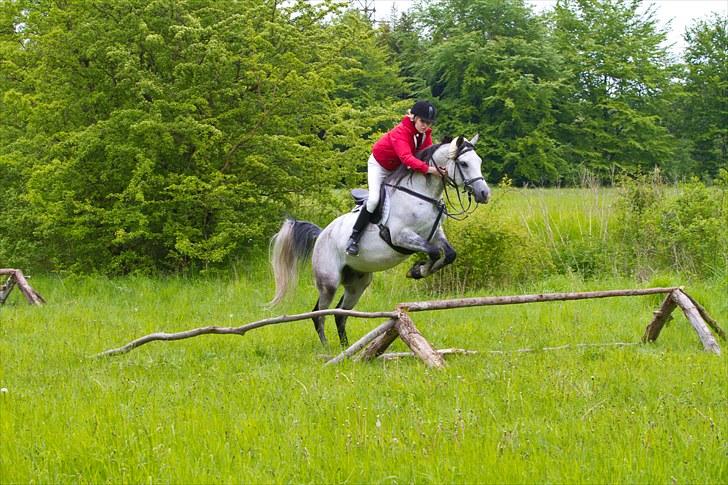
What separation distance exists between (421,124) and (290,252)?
2.56m

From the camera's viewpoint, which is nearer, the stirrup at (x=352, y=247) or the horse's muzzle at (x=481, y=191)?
the horse's muzzle at (x=481, y=191)

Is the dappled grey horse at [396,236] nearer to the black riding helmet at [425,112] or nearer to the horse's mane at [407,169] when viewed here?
the horse's mane at [407,169]

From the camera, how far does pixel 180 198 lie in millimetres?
14750

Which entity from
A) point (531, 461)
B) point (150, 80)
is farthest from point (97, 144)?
point (531, 461)

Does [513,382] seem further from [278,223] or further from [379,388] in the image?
[278,223]

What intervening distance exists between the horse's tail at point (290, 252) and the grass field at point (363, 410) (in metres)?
0.76

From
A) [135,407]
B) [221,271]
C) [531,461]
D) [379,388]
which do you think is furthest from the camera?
[221,271]

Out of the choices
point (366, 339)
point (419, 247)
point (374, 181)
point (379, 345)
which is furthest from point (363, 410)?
point (374, 181)

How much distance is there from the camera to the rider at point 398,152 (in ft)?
27.3

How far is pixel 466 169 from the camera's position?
7871 millimetres

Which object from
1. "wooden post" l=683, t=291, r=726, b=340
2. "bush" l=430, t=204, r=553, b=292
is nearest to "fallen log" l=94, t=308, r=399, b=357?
"wooden post" l=683, t=291, r=726, b=340

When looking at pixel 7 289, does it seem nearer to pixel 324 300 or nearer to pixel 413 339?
pixel 324 300

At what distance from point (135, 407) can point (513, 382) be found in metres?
3.22

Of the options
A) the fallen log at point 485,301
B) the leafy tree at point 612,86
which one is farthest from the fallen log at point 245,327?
the leafy tree at point 612,86
